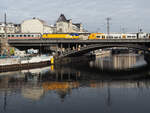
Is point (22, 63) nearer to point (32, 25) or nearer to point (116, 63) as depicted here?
point (116, 63)

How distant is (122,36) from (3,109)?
6584 cm

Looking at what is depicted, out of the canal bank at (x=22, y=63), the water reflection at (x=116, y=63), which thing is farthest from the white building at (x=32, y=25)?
the canal bank at (x=22, y=63)

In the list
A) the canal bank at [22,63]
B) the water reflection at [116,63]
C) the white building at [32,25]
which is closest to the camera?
the canal bank at [22,63]

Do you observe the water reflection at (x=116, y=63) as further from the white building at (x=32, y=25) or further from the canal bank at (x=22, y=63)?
the white building at (x=32, y=25)

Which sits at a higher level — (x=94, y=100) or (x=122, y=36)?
(x=122, y=36)

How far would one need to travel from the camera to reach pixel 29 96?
1067 inches

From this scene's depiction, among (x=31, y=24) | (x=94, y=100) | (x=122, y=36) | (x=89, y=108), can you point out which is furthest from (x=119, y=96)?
(x=31, y=24)

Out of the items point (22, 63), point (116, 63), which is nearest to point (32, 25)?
point (116, 63)

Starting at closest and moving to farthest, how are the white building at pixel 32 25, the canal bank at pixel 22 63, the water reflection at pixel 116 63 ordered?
1. the canal bank at pixel 22 63
2. the water reflection at pixel 116 63
3. the white building at pixel 32 25

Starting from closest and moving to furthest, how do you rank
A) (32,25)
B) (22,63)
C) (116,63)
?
1. (22,63)
2. (116,63)
3. (32,25)

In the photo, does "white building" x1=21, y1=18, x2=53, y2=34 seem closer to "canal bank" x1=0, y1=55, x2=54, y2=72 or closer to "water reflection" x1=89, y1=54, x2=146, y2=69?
"water reflection" x1=89, y1=54, x2=146, y2=69

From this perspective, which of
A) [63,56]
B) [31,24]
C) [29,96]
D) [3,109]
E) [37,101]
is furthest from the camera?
[31,24]

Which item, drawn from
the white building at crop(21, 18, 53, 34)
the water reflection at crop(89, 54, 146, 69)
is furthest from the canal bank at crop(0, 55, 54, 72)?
the white building at crop(21, 18, 53, 34)

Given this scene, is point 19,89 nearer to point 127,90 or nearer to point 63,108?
point 63,108
